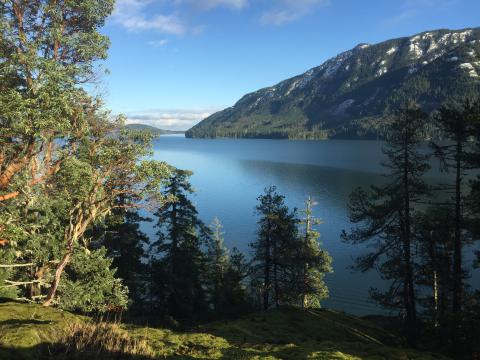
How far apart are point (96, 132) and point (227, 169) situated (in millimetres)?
142440

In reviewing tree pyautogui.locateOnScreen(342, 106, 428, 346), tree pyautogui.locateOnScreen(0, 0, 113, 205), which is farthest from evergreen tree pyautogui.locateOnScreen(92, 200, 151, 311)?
tree pyautogui.locateOnScreen(342, 106, 428, 346)

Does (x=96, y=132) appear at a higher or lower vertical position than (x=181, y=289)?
higher

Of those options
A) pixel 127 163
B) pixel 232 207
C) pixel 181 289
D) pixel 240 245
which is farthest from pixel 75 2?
pixel 232 207

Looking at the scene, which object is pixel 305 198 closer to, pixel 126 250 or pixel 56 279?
pixel 126 250

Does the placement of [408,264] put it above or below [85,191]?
below

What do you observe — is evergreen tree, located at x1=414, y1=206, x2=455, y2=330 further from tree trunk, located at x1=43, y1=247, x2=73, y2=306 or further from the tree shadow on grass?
the tree shadow on grass

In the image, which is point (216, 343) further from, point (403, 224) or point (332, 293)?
point (332, 293)

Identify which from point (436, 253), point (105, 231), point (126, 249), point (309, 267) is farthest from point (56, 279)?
point (436, 253)

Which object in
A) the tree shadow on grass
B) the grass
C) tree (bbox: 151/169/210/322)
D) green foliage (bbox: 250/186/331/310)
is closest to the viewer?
the tree shadow on grass

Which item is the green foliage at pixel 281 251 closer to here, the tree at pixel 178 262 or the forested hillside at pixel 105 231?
the forested hillside at pixel 105 231

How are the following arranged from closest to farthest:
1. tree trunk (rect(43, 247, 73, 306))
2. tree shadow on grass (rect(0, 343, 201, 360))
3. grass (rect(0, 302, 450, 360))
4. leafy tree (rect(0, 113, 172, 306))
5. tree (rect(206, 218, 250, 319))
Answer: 1. tree shadow on grass (rect(0, 343, 201, 360))
2. grass (rect(0, 302, 450, 360))
3. leafy tree (rect(0, 113, 172, 306))
4. tree trunk (rect(43, 247, 73, 306))
5. tree (rect(206, 218, 250, 319))

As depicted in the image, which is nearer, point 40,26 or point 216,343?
point 216,343

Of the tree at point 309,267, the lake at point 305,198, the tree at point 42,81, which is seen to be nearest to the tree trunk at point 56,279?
the tree at point 42,81

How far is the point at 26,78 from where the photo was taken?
11.1 m
